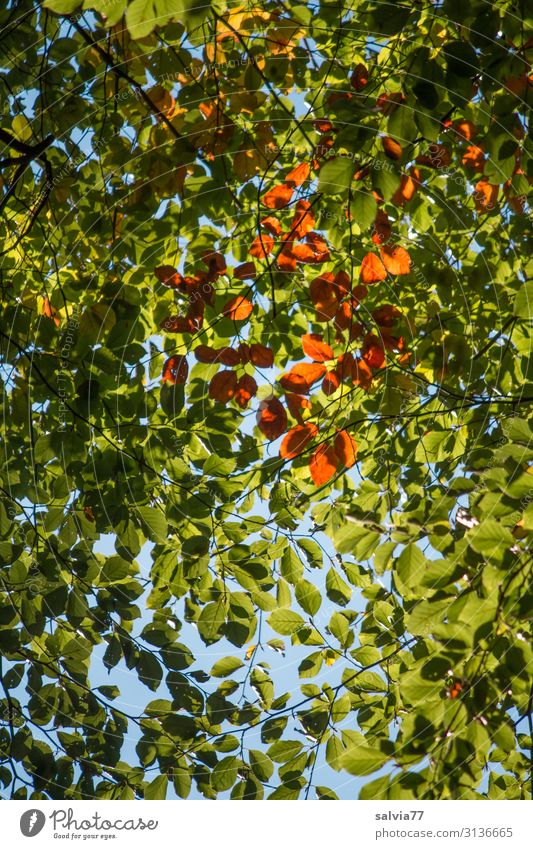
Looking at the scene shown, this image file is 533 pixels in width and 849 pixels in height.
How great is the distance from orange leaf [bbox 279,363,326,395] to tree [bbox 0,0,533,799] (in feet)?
0.04

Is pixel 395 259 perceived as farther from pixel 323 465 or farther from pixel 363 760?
pixel 363 760

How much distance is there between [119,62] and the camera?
7.49 ft

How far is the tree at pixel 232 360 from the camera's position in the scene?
212 cm

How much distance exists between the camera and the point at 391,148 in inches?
77.0

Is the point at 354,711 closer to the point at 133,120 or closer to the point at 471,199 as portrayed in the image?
the point at 471,199

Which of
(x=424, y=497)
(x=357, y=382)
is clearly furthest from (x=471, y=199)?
(x=424, y=497)

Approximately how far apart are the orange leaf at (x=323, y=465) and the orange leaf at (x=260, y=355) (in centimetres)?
40

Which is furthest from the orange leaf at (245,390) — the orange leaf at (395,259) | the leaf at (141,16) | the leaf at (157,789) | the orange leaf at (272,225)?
the leaf at (157,789)

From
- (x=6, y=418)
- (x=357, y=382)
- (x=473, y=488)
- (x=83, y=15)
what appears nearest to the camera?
(x=473, y=488)

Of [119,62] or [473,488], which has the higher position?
[119,62]

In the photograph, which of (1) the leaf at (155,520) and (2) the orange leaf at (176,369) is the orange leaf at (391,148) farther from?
(1) the leaf at (155,520)
